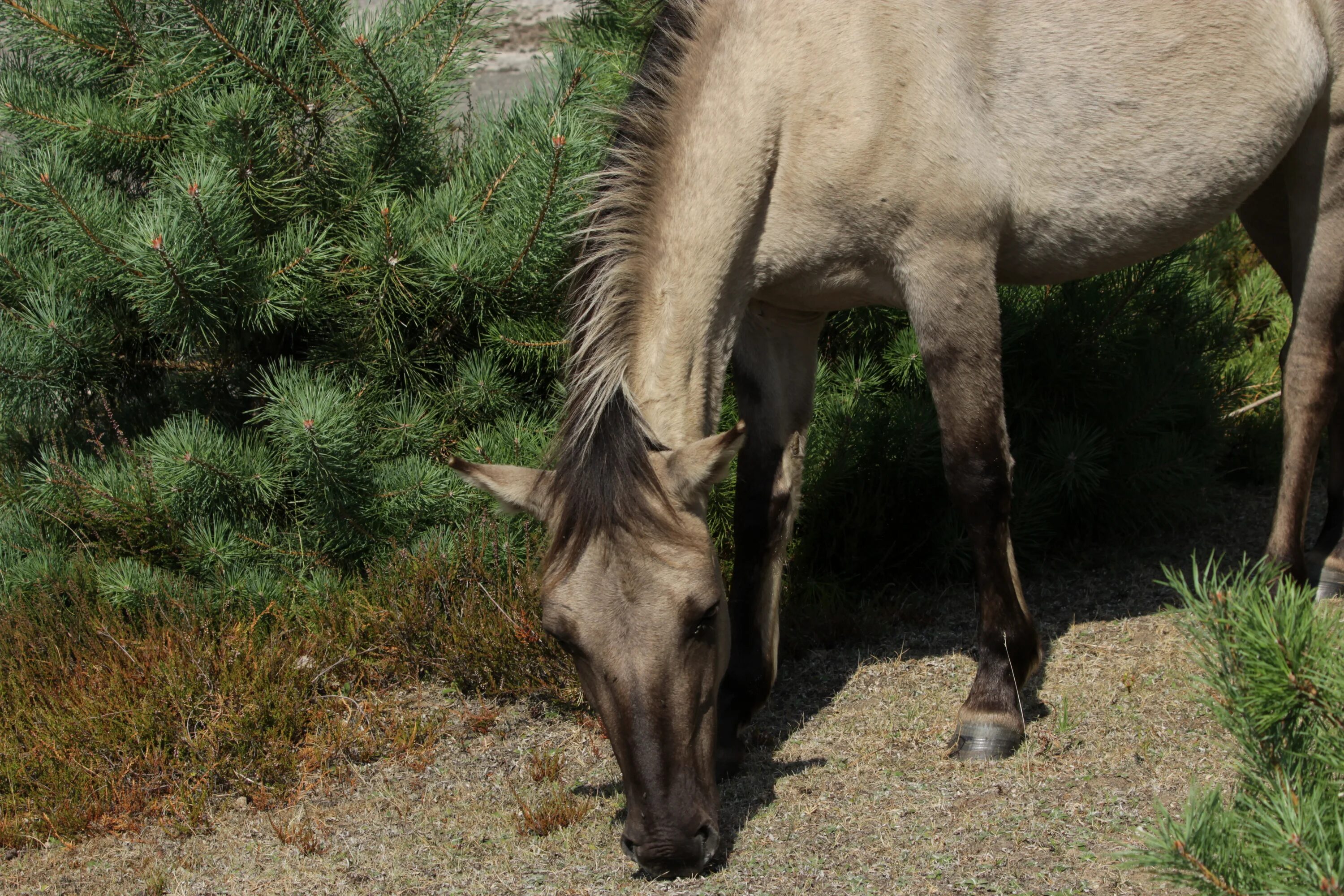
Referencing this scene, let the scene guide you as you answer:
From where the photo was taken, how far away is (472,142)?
4.95m

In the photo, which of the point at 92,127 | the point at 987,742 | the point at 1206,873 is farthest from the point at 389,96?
the point at 1206,873

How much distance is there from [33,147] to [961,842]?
427 cm

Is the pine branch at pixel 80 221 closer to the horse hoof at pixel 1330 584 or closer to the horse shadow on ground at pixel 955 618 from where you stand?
the horse shadow on ground at pixel 955 618

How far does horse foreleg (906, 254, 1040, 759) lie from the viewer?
336 cm

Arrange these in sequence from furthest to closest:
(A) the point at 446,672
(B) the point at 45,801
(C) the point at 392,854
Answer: (A) the point at 446,672 → (B) the point at 45,801 → (C) the point at 392,854

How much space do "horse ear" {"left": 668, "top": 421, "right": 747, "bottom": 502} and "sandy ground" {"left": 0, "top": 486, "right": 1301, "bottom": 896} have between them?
3.09ft

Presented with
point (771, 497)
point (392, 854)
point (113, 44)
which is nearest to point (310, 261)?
point (113, 44)

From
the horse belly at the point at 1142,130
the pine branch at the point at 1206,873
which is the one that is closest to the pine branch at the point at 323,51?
the horse belly at the point at 1142,130

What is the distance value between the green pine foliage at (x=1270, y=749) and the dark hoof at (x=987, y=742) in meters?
1.37

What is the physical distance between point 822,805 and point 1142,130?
2275 mm

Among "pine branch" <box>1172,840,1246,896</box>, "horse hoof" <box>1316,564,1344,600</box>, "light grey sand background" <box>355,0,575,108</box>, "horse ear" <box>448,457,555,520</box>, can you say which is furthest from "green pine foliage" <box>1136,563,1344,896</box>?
"light grey sand background" <box>355,0,575,108</box>

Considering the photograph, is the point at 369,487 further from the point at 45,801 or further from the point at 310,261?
the point at 45,801

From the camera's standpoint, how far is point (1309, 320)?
4.07 m

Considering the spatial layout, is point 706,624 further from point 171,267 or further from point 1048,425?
point 1048,425
